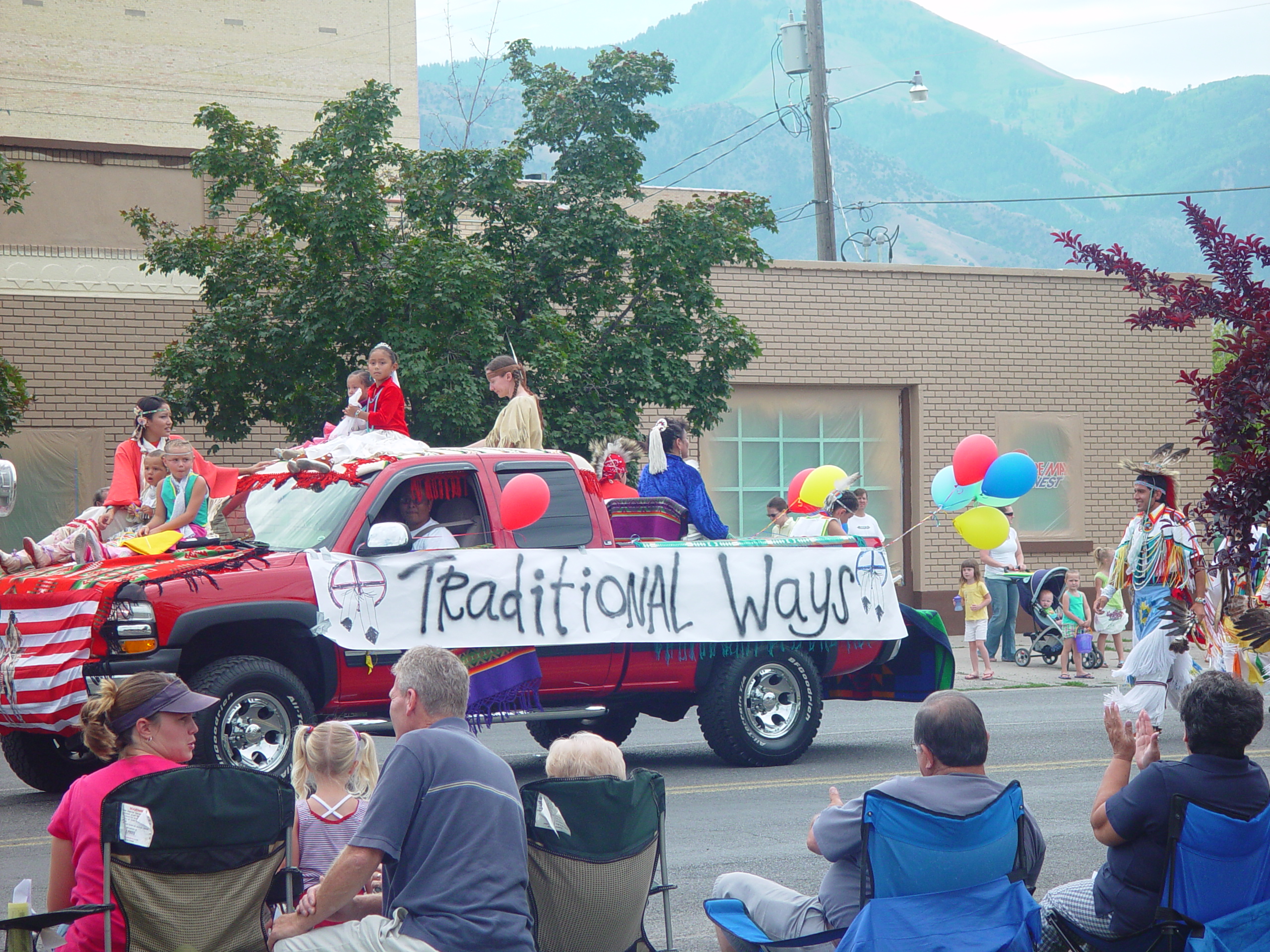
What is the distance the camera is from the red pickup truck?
26.8 feet

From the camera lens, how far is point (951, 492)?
12.9 m

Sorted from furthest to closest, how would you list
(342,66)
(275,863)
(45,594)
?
(342,66) < (45,594) < (275,863)

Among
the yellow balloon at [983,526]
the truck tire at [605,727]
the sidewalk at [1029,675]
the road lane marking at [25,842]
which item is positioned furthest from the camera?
the sidewalk at [1029,675]

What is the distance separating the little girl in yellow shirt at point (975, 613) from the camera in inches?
Result: 661

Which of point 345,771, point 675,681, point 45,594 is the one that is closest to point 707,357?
point 675,681

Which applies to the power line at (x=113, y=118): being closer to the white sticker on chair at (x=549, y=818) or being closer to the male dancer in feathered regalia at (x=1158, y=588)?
the male dancer in feathered regalia at (x=1158, y=588)

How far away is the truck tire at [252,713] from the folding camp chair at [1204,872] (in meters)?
5.27

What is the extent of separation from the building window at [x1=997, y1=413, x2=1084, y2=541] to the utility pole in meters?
4.12

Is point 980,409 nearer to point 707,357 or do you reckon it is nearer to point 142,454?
point 707,357

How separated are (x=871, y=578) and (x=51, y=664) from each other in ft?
18.2

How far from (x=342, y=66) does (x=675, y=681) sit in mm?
29306

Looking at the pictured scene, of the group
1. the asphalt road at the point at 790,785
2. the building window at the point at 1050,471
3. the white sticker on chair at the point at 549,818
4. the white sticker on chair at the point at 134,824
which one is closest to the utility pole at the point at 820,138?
the building window at the point at 1050,471

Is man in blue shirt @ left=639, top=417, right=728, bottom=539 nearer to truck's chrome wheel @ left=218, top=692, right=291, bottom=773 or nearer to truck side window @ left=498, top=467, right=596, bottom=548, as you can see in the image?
truck side window @ left=498, top=467, right=596, bottom=548

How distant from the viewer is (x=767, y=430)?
21859 millimetres
